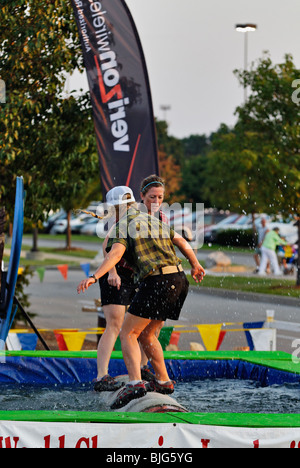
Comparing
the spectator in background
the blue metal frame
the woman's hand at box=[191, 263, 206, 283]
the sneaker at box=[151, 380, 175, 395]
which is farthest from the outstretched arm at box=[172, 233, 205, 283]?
the spectator in background

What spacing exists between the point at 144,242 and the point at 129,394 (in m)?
1.14

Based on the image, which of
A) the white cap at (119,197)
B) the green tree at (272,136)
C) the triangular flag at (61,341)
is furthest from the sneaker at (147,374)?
the green tree at (272,136)

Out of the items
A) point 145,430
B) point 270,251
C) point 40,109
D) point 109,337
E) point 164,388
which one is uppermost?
point 40,109

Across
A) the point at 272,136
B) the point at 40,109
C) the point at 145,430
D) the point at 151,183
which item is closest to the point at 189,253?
the point at 151,183

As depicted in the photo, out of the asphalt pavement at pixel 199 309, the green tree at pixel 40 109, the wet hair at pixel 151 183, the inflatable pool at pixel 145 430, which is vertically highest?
the green tree at pixel 40 109

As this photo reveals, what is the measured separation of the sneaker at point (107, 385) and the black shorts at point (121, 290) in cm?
66

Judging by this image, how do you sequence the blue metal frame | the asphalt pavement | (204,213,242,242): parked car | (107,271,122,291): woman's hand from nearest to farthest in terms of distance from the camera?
(107,271,122,291): woman's hand
the blue metal frame
the asphalt pavement
(204,213,242,242): parked car

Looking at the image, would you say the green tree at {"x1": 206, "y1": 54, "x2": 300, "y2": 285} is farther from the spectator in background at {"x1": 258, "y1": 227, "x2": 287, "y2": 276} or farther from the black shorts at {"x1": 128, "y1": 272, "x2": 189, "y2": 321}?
the black shorts at {"x1": 128, "y1": 272, "x2": 189, "y2": 321}

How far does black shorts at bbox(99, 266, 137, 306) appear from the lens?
6973 mm

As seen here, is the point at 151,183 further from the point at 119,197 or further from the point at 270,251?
the point at 270,251

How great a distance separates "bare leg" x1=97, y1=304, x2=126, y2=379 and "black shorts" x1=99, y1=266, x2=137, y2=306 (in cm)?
5

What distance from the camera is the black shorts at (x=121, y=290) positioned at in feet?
22.9

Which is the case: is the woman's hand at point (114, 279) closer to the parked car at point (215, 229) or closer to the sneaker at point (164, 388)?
the sneaker at point (164, 388)

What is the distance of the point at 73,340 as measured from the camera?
901cm
